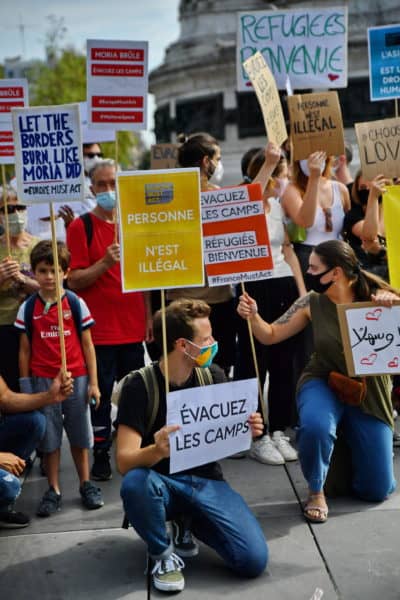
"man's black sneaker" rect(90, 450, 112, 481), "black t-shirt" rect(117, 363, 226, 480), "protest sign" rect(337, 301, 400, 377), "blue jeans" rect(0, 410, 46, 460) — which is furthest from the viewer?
"man's black sneaker" rect(90, 450, 112, 481)

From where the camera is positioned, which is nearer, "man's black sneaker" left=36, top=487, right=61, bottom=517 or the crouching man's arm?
the crouching man's arm

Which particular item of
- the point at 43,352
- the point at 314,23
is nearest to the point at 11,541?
the point at 43,352

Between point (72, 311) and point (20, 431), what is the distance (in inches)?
28.7

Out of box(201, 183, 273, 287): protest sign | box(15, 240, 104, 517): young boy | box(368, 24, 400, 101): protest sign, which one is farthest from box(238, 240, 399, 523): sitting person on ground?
box(368, 24, 400, 101): protest sign

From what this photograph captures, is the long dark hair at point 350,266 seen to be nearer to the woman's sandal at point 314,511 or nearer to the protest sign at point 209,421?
the protest sign at point 209,421

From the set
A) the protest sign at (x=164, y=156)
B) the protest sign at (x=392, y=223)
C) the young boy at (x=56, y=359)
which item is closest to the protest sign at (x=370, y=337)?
the protest sign at (x=392, y=223)

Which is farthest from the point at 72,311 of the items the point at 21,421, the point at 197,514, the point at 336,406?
the point at 336,406

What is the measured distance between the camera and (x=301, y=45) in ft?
21.1

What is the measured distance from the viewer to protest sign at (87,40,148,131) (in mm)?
5809

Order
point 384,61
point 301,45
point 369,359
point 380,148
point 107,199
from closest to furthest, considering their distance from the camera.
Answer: point 369,359 < point 107,199 < point 380,148 < point 384,61 < point 301,45

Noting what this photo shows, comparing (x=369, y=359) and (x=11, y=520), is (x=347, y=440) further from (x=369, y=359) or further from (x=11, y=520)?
(x=11, y=520)

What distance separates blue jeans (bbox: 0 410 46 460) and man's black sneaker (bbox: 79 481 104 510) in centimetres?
42

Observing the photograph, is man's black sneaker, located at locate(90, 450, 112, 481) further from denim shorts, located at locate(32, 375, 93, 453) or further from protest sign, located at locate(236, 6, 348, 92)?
protest sign, located at locate(236, 6, 348, 92)

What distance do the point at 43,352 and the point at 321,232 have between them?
2.18 metres
